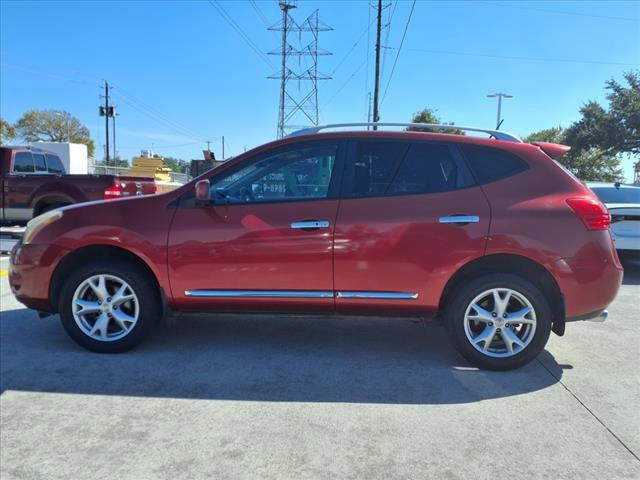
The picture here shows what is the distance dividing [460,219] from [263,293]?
63.9 inches

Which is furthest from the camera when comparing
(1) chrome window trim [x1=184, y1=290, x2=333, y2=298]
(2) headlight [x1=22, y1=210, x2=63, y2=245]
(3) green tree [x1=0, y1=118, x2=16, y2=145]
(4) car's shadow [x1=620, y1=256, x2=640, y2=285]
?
(3) green tree [x1=0, y1=118, x2=16, y2=145]

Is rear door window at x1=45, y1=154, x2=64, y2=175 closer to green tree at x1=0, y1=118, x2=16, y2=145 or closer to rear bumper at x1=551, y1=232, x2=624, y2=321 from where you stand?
rear bumper at x1=551, y1=232, x2=624, y2=321

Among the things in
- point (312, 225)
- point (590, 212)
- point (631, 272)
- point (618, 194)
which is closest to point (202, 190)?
point (312, 225)

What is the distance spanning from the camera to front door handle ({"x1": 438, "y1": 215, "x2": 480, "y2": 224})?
3689mm

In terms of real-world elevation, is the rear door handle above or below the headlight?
above

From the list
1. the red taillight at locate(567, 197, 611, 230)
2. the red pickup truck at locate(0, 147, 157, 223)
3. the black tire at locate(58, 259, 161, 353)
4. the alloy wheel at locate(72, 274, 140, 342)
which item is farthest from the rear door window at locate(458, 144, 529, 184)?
the red pickup truck at locate(0, 147, 157, 223)

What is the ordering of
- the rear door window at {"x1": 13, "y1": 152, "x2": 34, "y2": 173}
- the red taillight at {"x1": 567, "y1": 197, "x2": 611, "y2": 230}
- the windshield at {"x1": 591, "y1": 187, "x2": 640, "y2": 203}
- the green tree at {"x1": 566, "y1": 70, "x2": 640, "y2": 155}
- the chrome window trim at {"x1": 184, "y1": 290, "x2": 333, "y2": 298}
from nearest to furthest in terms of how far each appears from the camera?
1. the red taillight at {"x1": 567, "y1": 197, "x2": 611, "y2": 230}
2. the chrome window trim at {"x1": 184, "y1": 290, "x2": 333, "y2": 298}
3. the windshield at {"x1": 591, "y1": 187, "x2": 640, "y2": 203}
4. the rear door window at {"x1": 13, "y1": 152, "x2": 34, "y2": 173}
5. the green tree at {"x1": 566, "y1": 70, "x2": 640, "y2": 155}

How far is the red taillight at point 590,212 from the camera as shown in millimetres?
3627

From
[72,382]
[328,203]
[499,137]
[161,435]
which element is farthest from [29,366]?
[499,137]

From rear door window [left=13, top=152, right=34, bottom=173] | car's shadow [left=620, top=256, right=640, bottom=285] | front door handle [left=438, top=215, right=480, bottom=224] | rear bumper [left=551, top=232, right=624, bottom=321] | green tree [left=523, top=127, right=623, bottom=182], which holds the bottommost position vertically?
car's shadow [left=620, top=256, right=640, bottom=285]

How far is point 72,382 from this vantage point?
11.6 feet

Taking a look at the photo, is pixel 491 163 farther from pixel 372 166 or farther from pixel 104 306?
pixel 104 306

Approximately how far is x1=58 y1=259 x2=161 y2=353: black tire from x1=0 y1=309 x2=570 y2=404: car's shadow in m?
0.11

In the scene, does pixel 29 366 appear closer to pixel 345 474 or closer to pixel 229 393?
pixel 229 393
